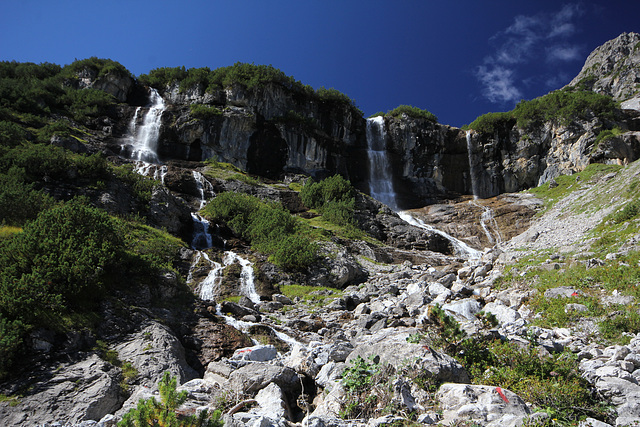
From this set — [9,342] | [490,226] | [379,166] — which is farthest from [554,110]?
[9,342]

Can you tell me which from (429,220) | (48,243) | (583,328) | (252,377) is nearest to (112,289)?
(48,243)

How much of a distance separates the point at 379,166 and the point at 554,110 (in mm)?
26091

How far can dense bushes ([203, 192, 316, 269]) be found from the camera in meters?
23.2

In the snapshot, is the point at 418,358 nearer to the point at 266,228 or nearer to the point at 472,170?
the point at 266,228

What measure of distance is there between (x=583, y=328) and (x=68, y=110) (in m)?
57.2

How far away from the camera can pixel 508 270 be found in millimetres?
13250

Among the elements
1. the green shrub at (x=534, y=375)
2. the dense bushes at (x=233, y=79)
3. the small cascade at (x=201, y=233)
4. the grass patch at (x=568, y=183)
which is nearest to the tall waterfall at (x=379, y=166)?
the dense bushes at (x=233, y=79)

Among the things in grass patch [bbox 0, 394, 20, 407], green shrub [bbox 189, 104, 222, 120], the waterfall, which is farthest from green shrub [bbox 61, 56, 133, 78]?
grass patch [bbox 0, 394, 20, 407]

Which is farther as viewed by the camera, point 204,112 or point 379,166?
point 379,166

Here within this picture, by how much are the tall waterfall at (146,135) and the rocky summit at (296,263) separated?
0.98 ft

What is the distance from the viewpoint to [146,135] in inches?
1832

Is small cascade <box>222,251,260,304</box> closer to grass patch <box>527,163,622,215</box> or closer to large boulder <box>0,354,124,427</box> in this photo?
large boulder <box>0,354,124,427</box>

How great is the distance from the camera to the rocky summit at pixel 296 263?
5672 mm

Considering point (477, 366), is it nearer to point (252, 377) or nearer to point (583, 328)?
point (583, 328)
